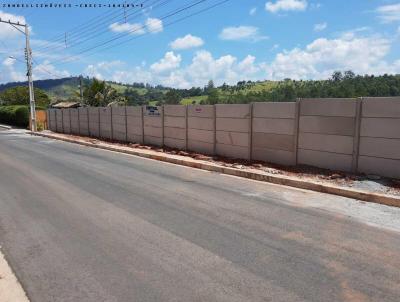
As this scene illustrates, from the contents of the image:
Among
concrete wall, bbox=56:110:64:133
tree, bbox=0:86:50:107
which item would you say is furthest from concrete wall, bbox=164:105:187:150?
tree, bbox=0:86:50:107

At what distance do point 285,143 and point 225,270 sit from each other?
26.7 ft

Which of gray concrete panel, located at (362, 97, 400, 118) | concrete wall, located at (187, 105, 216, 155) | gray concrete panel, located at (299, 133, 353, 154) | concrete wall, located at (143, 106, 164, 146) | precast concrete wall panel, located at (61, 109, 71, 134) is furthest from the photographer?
precast concrete wall panel, located at (61, 109, 71, 134)

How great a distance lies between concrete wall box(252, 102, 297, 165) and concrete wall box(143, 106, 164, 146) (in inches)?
278

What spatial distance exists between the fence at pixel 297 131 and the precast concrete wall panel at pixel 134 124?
1.55 metres

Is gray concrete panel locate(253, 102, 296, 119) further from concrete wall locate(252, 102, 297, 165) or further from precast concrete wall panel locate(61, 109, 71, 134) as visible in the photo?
precast concrete wall panel locate(61, 109, 71, 134)

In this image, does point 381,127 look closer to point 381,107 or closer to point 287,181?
point 381,107

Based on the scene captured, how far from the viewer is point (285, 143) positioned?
42.3 feet

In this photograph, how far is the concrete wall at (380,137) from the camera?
9.92m

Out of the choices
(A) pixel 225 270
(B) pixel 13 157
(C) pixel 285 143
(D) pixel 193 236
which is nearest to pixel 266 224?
(D) pixel 193 236

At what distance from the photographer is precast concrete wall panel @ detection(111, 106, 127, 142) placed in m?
24.6

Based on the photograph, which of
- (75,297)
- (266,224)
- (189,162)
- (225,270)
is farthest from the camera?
(189,162)

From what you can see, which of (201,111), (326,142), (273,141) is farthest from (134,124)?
(326,142)

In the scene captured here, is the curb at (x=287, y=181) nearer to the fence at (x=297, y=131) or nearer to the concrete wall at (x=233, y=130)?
the concrete wall at (x=233, y=130)

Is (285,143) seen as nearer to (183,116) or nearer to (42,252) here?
(183,116)
